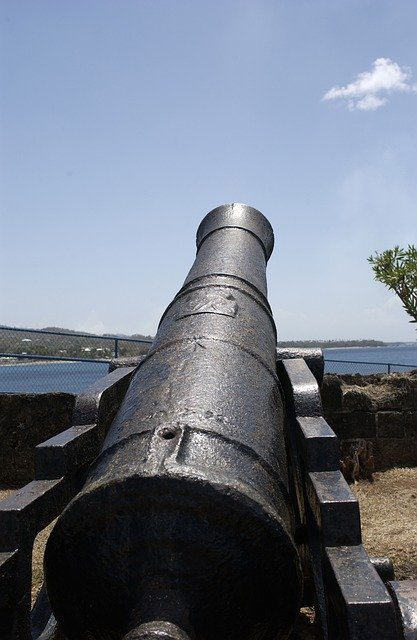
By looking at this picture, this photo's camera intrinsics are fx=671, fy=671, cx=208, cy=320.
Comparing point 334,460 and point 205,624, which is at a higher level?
point 334,460

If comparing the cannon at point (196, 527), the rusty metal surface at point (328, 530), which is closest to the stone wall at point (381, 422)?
the rusty metal surface at point (328, 530)

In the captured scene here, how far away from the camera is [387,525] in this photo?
Answer: 5051mm

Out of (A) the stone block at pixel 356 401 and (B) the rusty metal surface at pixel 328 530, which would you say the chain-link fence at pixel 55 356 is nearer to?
(A) the stone block at pixel 356 401

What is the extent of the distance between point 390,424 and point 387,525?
185 centimetres

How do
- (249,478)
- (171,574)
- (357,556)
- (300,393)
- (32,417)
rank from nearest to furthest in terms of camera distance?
(171,574), (249,478), (357,556), (300,393), (32,417)

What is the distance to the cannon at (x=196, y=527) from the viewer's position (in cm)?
183

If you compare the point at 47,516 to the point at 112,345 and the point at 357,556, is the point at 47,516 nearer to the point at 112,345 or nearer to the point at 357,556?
the point at 357,556

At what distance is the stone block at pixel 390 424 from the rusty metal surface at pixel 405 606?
475 cm

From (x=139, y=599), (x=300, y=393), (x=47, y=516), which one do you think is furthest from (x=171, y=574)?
(x=300, y=393)

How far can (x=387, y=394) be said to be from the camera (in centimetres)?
688

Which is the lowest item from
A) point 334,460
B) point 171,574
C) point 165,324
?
point 171,574

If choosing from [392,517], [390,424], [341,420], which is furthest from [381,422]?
[392,517]

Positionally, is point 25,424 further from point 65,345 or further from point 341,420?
point 341,420

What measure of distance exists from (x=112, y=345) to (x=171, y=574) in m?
6.87
